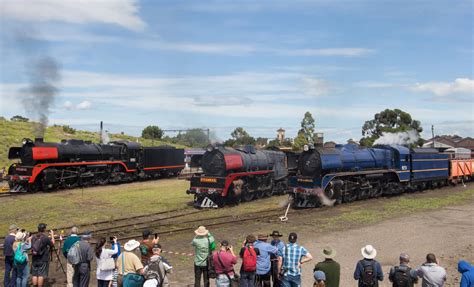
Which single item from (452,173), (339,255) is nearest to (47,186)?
(339,255)

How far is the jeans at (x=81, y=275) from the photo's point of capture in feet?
28.5

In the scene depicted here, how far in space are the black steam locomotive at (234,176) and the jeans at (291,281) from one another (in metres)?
12.7

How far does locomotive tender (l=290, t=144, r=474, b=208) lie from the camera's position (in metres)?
21.7

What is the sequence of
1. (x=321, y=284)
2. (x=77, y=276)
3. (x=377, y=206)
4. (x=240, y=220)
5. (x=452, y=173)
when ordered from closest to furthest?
(x=321, y=284)
(x=77, y=276)
(x=240, y=220)
(x=377, y=206)
(x=452, y=173)

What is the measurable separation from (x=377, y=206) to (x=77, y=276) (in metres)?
16.7

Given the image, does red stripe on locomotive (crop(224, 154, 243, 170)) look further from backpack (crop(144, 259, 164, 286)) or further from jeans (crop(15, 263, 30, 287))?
backpack (crop(144, 259, 164, 286))

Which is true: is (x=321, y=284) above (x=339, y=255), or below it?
above

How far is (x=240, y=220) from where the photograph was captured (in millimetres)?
17891

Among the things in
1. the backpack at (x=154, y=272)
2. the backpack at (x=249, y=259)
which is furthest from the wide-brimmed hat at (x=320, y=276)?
the backpack at (x=154, y=272)

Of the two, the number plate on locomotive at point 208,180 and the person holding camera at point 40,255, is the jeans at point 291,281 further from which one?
the number plate on locomotive at point 208,180

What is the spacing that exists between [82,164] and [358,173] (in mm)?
18250

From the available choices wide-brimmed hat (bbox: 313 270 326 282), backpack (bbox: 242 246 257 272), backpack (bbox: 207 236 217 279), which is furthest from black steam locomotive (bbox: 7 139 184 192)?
wide-brimmed hat (bbox: 313 270 326 282)

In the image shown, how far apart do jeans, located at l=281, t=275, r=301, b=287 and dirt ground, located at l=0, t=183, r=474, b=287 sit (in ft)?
6.07

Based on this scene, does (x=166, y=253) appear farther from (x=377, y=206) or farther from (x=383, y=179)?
(x=383, y=179)
